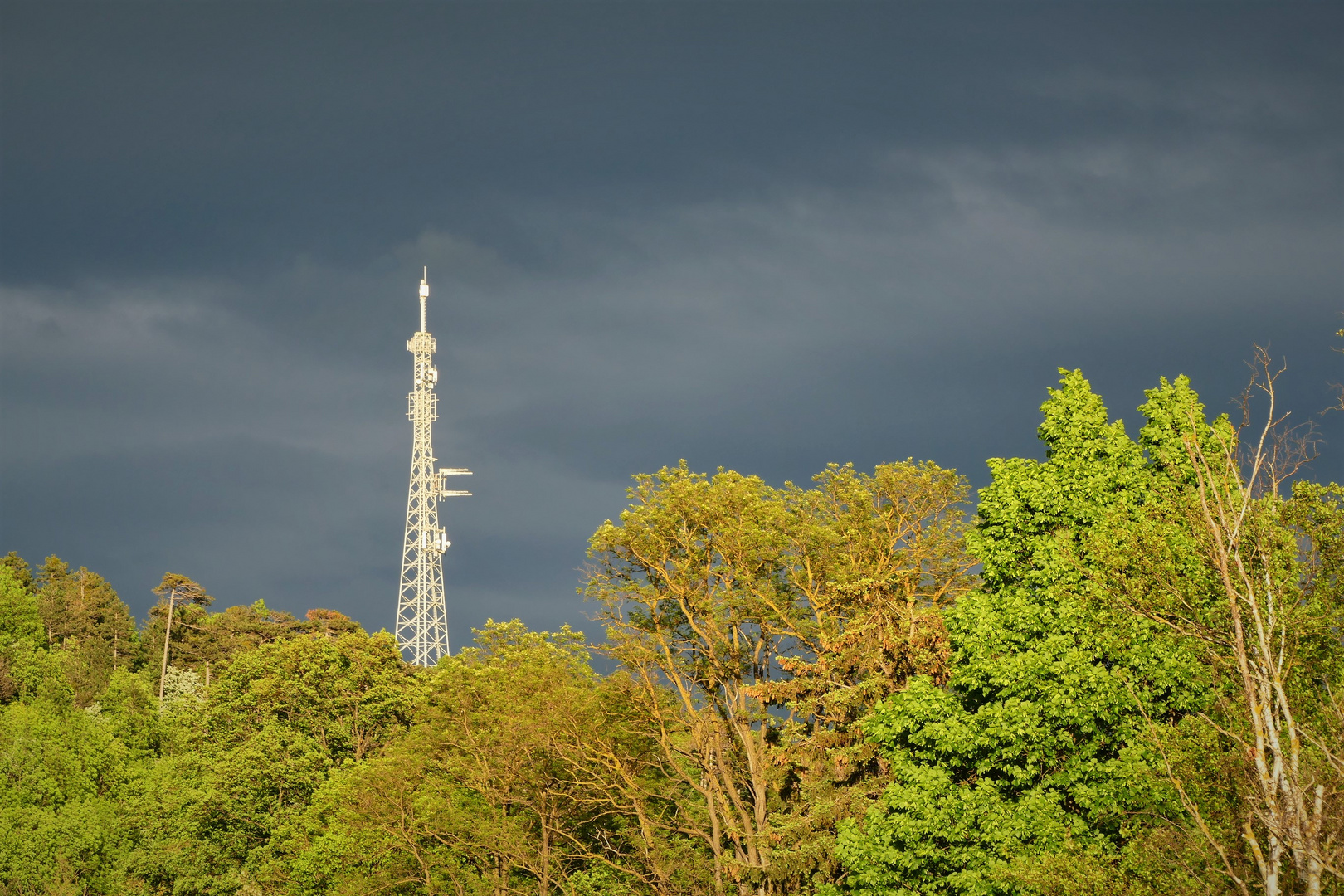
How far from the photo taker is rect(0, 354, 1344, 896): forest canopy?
19.6 m

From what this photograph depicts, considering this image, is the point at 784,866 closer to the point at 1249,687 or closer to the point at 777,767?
the point at 777,767

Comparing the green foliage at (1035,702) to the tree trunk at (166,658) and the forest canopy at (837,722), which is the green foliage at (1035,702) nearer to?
the forest canopy at (837,722)

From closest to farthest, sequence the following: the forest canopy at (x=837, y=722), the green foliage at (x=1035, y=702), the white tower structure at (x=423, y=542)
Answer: the forest canopy at (x=837, y=722)
the green foliage at (x=1035, y=702)
the white tower structure at (x=423, y=542)

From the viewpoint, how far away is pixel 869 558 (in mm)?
37062

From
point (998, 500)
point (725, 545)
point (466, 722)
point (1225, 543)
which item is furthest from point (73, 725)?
point (1225, 543)

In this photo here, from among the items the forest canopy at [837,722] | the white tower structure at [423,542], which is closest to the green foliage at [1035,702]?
the forest canopy at [837,722]

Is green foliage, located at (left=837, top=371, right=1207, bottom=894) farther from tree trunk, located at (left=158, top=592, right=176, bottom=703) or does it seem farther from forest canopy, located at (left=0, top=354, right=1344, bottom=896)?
tree trunk, located at (left=158, top=592, right=176, bottom=703)

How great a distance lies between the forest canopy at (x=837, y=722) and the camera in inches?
771

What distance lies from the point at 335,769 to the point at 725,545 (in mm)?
30670

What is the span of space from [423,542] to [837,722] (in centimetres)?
5697

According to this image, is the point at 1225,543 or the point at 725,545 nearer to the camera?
the point at 1225,543

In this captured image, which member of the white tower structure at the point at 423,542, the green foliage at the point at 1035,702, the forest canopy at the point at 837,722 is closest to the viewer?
the forest canopy at the point at 837,722

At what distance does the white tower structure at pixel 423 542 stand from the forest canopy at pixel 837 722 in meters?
16.3

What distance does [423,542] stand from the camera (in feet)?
278
